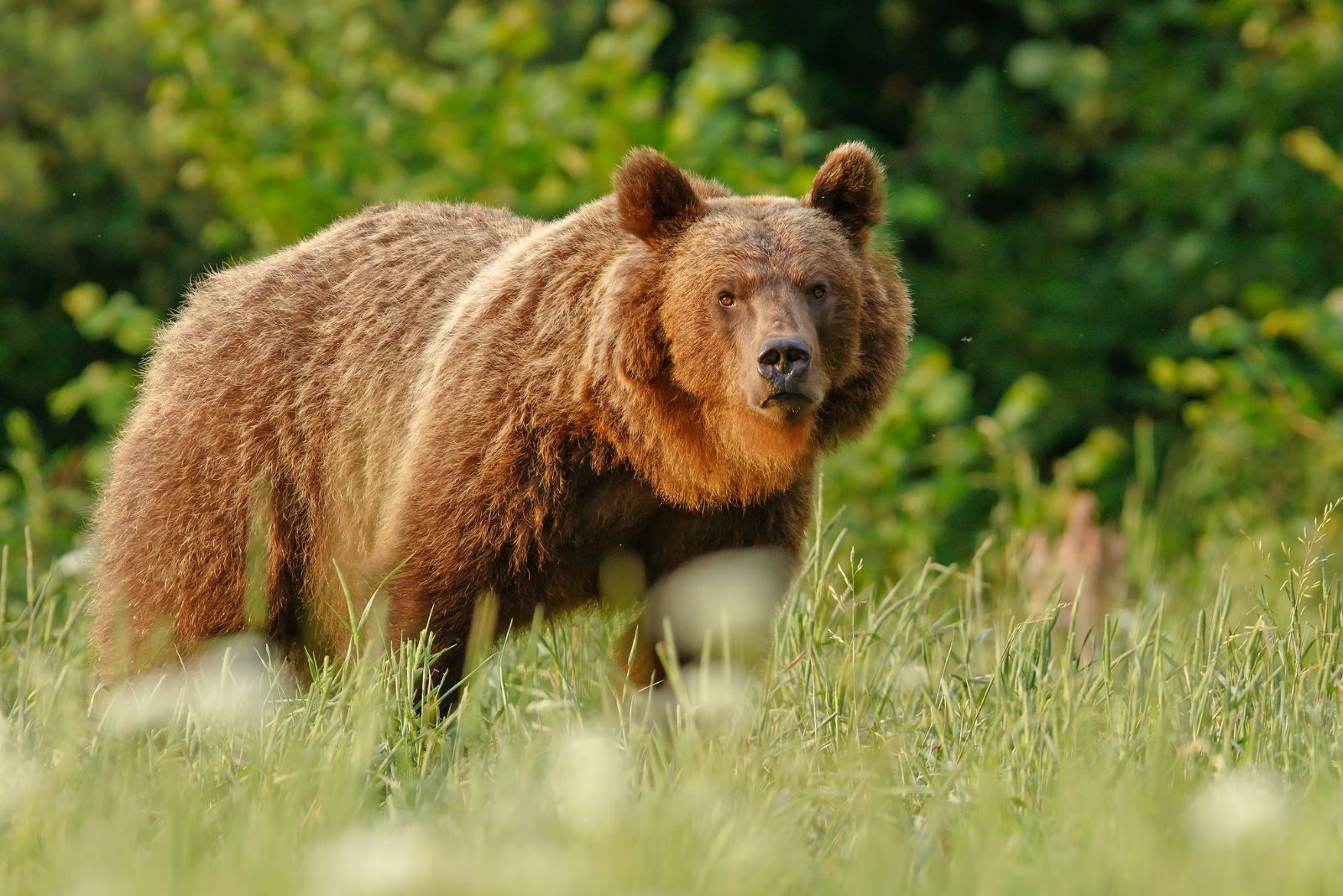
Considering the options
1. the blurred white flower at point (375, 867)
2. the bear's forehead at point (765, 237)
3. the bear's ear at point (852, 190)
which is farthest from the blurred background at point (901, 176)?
the blurred white flower at point (375, 867)

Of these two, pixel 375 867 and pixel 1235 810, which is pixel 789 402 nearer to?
pixel 1235 810

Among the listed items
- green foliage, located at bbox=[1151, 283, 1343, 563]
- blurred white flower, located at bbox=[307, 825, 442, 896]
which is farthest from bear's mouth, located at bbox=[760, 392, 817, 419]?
green foliage, located at bbox=[1151, 283, 1343, 563]

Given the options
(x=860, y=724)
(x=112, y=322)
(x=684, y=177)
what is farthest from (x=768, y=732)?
(x=112, y=322)

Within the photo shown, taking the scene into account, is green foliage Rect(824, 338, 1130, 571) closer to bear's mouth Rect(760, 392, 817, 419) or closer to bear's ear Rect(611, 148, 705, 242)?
bear's ear Rect(611, 148, 705, 242)

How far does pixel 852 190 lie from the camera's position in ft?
15.0

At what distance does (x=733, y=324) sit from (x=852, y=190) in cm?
59

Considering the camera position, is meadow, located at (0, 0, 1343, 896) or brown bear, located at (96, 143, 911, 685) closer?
meadow, located at (0, 0, 1343, 896)

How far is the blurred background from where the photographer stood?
8422 mm

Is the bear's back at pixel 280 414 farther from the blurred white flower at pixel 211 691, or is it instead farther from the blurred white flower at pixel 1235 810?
the blurred white flower at pixel 1235 810

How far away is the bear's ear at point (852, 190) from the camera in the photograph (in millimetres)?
4551

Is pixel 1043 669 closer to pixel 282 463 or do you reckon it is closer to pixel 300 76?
pixel 282 463

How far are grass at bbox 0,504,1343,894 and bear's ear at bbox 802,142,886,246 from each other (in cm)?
92

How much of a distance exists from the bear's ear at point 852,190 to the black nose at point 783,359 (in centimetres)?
63

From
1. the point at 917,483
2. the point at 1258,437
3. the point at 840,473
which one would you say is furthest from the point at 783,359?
the point at 1258,437
